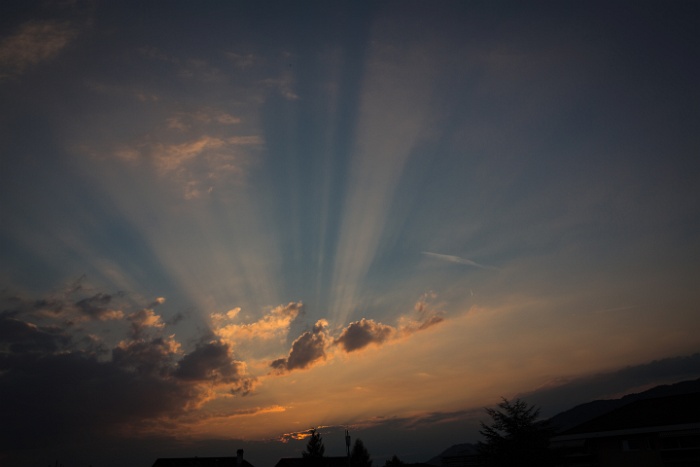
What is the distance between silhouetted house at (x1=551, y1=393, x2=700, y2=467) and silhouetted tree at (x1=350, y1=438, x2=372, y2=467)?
36448 mm

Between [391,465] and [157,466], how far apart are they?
39999 mm

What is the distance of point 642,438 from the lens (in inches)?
1198

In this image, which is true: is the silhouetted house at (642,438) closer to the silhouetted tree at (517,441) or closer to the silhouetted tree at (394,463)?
the silhouetted tree at (517,441)

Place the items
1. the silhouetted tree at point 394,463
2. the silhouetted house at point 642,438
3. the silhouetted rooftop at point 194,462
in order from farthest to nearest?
1. the silhouetted rooftop at point 194,462
2. the silhouetted tree at point 394,463
3. the silhouetted house at point 642,438

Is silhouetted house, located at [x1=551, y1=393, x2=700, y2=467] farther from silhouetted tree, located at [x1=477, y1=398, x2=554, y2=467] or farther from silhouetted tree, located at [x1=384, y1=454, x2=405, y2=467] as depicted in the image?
silhouetted tree, located at [x1=384, y1=454, x2=405, y2=467]

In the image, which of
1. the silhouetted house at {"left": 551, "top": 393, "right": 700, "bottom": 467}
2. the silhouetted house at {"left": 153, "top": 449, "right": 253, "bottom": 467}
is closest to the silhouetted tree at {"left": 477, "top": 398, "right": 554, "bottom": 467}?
the silhouetted house at {"left": 551, "top": 393, "right": 700, "bottom": 467}

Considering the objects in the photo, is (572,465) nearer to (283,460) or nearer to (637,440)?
(637,440)

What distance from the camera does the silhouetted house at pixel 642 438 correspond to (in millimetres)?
28391

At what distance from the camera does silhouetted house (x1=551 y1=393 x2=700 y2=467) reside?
2839 cm

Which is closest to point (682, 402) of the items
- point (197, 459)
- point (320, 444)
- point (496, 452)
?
point (496, 452)

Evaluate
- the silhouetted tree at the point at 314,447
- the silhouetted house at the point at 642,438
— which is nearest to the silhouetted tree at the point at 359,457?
the silhouetted tree at the point at 314,447

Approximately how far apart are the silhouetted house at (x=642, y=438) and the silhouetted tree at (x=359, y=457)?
36.4m

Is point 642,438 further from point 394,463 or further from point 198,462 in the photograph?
Answer: point 198,462

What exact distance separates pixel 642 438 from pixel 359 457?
141 feet
